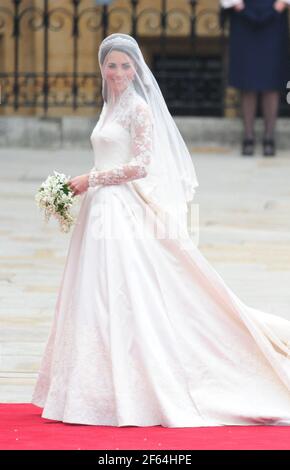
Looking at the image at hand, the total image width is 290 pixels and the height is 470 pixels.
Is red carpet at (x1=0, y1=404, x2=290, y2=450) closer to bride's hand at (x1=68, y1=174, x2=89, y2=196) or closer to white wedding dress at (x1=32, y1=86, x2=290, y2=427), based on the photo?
white wedding dress at (x1=32, y1=86, x2=290, y2=427)

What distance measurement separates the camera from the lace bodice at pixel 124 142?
22.5 ft

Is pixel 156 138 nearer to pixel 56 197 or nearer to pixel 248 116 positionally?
pixel 56 197

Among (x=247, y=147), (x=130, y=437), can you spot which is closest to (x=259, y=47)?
(x=247, y=147)

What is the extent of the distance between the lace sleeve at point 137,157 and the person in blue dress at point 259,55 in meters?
8.28

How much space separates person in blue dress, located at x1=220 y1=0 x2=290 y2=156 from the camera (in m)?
15.0

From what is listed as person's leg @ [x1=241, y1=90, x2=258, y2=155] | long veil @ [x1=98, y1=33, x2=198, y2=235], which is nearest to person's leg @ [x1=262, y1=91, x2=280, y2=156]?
person's leg @ [x1=241, y1=90, x2=258, y2=155]

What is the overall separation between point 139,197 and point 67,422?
1011 mm

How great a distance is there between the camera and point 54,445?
6156 millimetres

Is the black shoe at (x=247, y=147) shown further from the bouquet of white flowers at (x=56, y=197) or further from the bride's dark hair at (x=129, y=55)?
the bouquet of white flowers at (x=56, y=197)

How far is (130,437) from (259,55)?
922 centimetres

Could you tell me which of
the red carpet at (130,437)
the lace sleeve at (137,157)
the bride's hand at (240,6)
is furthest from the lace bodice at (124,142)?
the bride's hand at (240,6)

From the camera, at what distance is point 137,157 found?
686 centimetres

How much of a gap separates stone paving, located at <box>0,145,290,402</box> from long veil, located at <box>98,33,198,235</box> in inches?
43.3
